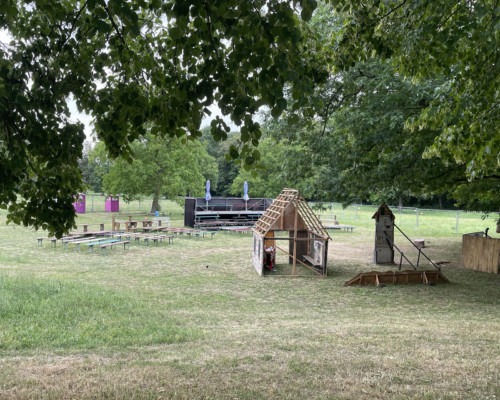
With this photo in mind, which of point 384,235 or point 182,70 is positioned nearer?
point 182,70

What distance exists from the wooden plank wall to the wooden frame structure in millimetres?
6573

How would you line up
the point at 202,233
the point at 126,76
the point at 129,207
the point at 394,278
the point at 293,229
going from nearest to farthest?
the point at 126,76 → the point at 394,278 → the point at 293,229 → the point at 202,233 → the point at 129,207

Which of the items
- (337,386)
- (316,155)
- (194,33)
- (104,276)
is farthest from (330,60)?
(104,276)

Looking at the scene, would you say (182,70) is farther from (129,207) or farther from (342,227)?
(129,207)

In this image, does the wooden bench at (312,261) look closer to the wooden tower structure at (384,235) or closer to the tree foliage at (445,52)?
the wooden tower structure at (384,235)

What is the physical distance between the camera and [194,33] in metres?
3.81

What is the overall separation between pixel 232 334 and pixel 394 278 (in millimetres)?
8439

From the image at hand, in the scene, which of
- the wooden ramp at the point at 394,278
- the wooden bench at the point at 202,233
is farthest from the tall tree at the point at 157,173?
the wooden ramp at the point at 394,278

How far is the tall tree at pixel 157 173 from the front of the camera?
121ft

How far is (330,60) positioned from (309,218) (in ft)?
36.7

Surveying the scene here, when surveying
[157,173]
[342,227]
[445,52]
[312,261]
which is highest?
[157,173]

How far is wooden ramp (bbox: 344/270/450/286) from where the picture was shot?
1452 centimetres

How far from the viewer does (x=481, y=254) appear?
1788 cm

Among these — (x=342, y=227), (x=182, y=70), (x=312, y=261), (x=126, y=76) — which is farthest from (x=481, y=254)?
(x=126, y=76)
